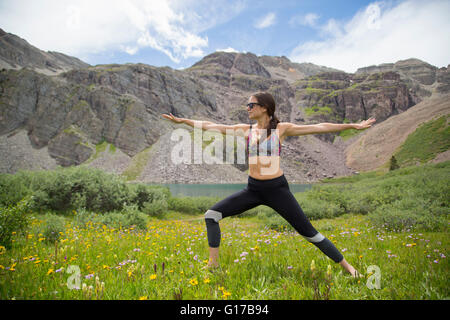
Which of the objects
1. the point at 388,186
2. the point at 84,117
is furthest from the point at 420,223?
the point at 84,117

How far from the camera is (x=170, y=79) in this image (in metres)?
181

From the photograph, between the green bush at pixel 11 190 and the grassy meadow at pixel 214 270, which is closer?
the grassy meadow at pixel 214 270

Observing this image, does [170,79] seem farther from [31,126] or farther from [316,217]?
[316,217]

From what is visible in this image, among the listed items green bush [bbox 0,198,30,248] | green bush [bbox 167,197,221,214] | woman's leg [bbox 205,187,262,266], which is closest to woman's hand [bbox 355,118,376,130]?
woman's leg [bbox 205,187,262,266]

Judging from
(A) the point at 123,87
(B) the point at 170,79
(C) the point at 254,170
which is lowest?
(C) the point at 254,170

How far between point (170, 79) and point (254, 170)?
195015 millimetres

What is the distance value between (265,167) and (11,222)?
20.4ft

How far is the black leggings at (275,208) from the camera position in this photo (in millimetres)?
3643

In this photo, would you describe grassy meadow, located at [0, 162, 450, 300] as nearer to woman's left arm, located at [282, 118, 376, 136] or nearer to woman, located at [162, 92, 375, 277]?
woman, located at [162, 92, 375, 277]

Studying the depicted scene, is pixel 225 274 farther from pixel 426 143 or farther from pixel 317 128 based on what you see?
pixel 426 143

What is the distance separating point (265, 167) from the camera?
3.90 m

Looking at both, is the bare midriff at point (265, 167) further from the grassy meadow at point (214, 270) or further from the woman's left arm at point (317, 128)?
the grassy meadow at point (214, 270)

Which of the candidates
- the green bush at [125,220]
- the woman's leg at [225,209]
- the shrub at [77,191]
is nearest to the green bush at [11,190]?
the shrub at [77,191]

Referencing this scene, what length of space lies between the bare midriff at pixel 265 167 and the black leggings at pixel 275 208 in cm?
8
